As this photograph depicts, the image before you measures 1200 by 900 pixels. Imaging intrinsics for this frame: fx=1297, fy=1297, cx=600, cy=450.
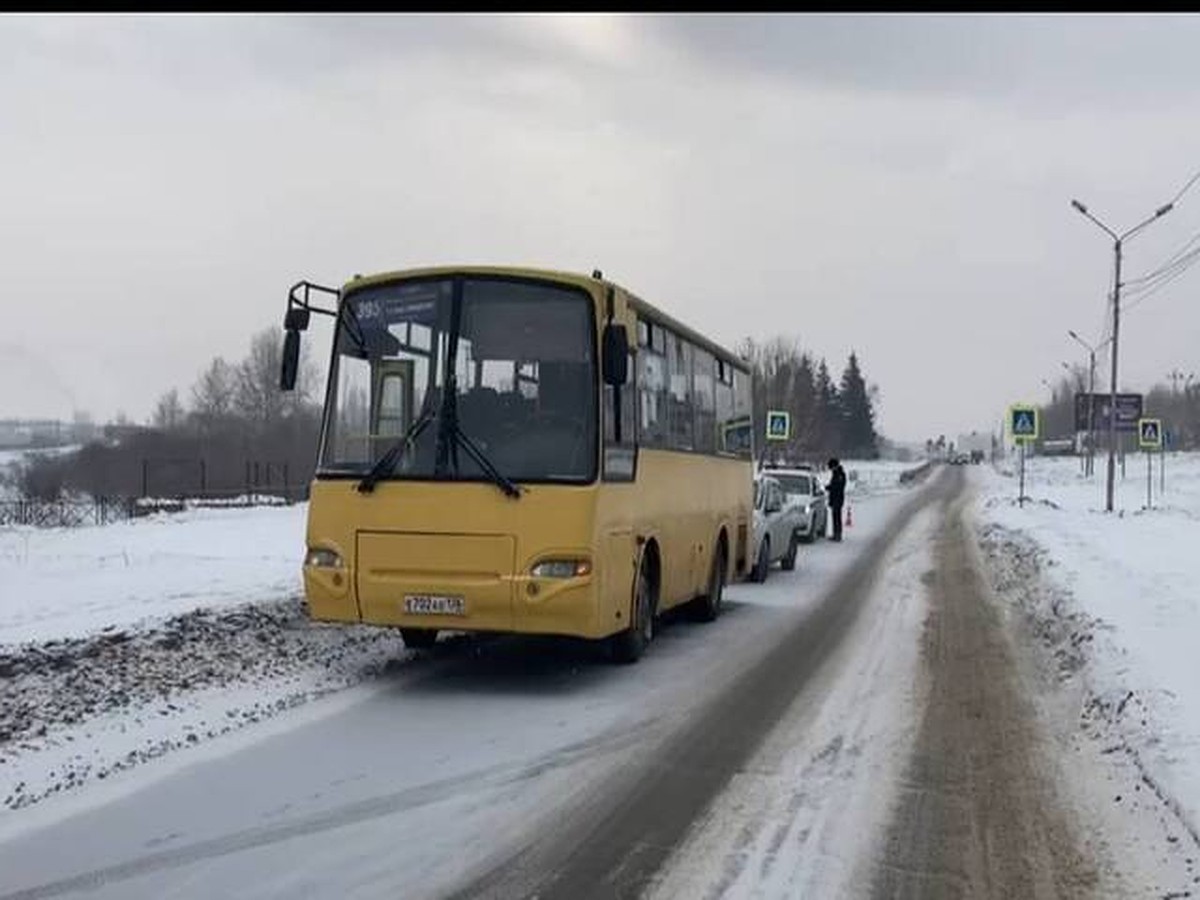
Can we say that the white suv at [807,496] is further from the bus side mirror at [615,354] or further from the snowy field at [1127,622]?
the bus side mirror at [615,354]

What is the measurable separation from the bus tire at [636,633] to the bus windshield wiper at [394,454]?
252cm

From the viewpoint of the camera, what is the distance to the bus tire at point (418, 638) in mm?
12164

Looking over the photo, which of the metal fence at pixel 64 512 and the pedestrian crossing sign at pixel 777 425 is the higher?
the pedestrian crossing sign at pixel 777 425

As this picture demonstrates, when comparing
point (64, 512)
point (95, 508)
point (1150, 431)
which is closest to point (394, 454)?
point (64, 512)

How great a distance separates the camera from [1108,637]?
12.2 metres

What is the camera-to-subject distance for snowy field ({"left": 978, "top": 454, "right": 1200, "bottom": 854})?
8078 millimetres

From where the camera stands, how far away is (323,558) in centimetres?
1062

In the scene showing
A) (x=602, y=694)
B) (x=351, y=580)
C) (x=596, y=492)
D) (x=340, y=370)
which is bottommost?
(x=602, y=694)

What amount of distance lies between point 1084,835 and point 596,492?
4.78 metres

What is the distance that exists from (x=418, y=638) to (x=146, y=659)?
9.07 feet

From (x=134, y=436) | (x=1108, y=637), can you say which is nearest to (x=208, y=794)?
(x=1108, y=637)

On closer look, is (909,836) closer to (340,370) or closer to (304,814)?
(304,814)

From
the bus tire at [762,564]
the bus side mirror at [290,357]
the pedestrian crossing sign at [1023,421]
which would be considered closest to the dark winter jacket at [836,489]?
the pedestrian crossing sign at [1023,421]

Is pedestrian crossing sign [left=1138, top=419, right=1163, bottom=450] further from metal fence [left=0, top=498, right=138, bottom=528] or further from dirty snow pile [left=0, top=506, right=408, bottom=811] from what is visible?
dirty snow pile [left=0, top=506, right=408, bottom=811]
